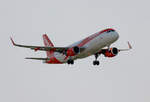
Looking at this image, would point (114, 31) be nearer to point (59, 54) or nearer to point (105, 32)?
point (105, 32)

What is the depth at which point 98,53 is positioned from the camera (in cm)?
8656

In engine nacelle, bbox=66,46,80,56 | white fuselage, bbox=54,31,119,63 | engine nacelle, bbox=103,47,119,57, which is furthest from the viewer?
engine nacelle, bbox=103,47,119,57

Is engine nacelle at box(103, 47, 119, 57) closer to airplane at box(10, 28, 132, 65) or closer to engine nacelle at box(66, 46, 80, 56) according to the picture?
airplane at box(10, 28, 132, 65)

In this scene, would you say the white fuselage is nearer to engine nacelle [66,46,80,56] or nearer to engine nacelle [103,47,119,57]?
engine nacelle [66,46,80,56]

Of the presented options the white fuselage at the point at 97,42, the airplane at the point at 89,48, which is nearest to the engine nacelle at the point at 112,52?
the airplane at the point at 89,48

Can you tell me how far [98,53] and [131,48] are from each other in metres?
6.36

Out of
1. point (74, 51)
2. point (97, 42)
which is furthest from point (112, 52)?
point (74, 51)

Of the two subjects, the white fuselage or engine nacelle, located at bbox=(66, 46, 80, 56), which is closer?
the white fuselage

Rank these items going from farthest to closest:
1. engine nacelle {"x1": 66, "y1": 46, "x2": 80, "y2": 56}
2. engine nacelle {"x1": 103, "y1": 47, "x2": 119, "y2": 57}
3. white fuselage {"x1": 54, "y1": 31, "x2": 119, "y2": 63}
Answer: engine nacelle {"x1": 103, "y1": 47, "x2": 119, "y2": 57} → engine nacelle {"x1": 66, "y1": 46, "x2": 80, "y2": 56} → white fuselage {"x1": 54, "y1": 31, "x2": 119, "y2": 63}

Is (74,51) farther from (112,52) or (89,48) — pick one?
(112,52)

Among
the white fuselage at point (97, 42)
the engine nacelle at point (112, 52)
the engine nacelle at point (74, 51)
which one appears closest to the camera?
the white fuselage at point (97, 42)

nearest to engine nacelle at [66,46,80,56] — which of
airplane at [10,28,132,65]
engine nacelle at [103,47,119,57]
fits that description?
airplane at [10,28,132,65]

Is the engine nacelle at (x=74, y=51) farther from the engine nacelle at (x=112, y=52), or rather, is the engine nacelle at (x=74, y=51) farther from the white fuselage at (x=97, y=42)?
the engine nacelle at (x=112, y=52)

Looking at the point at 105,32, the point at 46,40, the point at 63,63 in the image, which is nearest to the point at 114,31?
the point at 105,32
